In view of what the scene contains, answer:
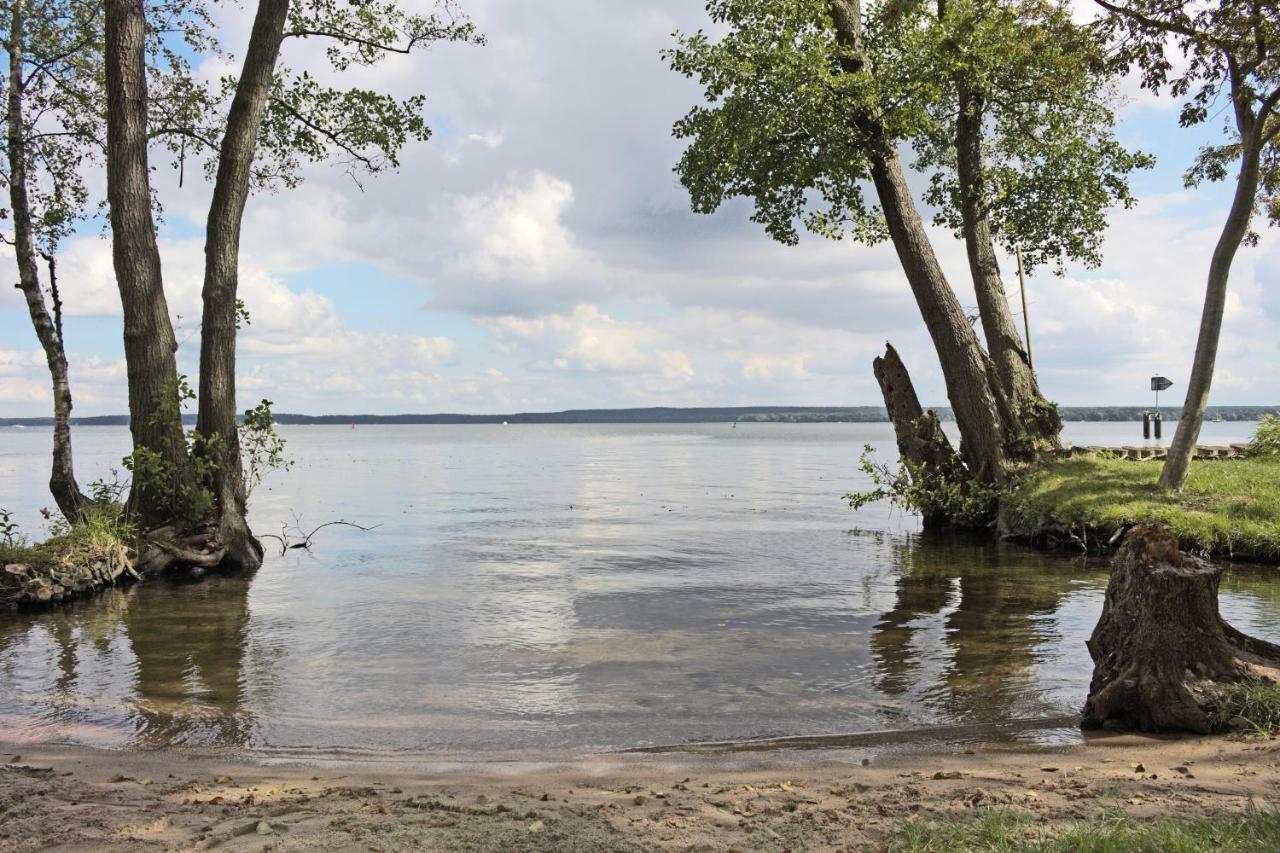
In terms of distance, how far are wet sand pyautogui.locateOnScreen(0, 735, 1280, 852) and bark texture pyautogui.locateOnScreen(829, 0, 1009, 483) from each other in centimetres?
1451

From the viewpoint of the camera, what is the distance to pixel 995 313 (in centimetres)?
2200

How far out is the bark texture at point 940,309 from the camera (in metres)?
20.5

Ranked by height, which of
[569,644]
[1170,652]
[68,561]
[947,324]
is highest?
[947,324]

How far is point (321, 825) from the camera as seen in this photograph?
4992mm

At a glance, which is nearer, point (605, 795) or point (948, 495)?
point (605, 795)

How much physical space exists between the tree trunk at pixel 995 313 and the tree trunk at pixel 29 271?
18.6 metres

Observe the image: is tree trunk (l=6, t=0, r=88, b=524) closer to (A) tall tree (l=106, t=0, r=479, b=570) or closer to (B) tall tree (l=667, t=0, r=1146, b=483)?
(A) tall tree (l=106, t=0, r=479, b=570)

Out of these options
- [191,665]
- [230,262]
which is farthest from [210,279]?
[191,665]

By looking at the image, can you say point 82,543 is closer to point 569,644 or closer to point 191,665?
point 191,665

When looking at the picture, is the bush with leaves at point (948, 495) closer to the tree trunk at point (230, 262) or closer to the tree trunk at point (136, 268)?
the tree trunk at point (230, 262)

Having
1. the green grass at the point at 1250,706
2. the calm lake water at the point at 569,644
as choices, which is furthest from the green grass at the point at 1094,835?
the calm lake water at the point at 569,644

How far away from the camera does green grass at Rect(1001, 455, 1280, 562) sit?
16.0 m

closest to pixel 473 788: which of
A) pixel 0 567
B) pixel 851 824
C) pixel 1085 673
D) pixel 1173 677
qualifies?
pixel 851 824

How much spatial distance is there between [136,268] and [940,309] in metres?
15.7
